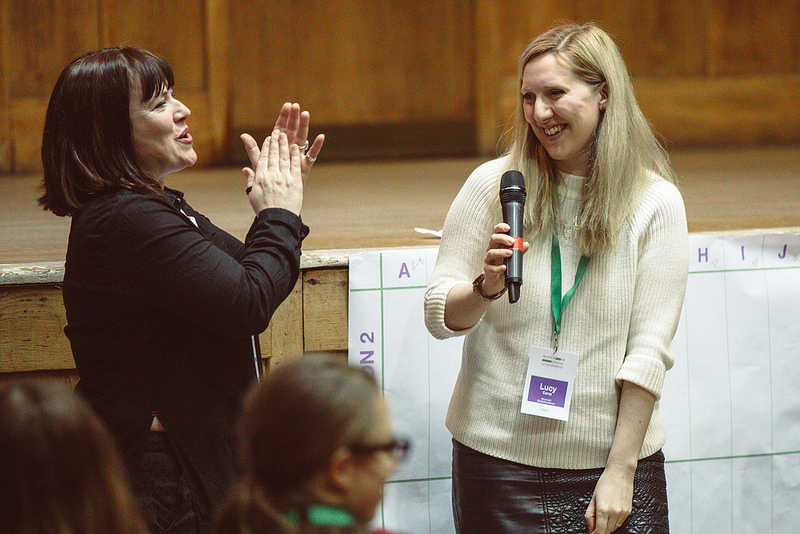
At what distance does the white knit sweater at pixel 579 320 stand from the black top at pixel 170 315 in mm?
380

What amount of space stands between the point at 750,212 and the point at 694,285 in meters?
0.63

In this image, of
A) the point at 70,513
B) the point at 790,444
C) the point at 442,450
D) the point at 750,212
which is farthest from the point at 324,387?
the point at 750,212

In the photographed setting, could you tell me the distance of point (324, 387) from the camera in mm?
1002

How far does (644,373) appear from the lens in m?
1.63

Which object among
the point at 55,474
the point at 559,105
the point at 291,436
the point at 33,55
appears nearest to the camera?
the point at 55,474

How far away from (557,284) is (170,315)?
71 cm

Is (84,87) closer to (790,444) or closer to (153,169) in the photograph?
(153,169)

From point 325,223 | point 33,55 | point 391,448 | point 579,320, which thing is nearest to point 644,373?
point 579,320

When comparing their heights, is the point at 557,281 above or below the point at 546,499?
above

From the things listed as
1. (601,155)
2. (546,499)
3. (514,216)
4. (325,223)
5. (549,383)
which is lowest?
(546,499)

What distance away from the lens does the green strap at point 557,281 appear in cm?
168

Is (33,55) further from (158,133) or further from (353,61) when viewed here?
(158,133)

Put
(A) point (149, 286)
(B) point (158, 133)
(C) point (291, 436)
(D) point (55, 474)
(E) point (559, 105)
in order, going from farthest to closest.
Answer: (E) point (559, 105), (B) point (158, 133), (A) point (149, 286), (C) point (291, 436), (D) point (55, 474)

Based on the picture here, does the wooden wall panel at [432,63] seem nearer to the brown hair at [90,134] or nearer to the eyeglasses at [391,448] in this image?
the brown hair at [90,134]
